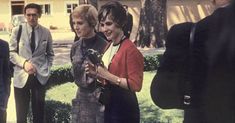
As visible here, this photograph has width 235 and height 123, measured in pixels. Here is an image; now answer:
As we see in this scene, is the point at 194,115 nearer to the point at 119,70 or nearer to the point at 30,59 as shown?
the point at 119,70

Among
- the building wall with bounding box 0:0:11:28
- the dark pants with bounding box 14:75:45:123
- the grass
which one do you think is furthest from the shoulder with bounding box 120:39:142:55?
the building wall with bounding box 0:0:11:28

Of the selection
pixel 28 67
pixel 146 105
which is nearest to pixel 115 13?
pixel 28 67

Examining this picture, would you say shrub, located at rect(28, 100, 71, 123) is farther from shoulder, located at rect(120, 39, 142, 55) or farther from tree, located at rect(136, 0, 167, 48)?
tree, located at rect(136, 0, 167, 48)

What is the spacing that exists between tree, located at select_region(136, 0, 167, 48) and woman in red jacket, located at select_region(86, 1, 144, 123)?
47.5 feet

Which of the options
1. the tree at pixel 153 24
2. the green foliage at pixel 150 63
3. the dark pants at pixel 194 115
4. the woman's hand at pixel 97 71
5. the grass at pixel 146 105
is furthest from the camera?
the tree at pixel 153 24

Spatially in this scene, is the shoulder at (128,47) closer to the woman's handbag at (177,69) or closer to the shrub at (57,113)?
the woman's handbag at (177,69)

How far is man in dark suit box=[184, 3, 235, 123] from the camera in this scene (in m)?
1.42

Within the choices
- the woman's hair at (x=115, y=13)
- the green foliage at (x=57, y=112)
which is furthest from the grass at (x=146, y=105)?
the woman's hair at (x=115, y=13)

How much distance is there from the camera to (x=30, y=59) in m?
4.87

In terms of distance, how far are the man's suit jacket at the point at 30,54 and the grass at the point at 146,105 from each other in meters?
1.46

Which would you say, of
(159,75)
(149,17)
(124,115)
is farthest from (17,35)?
(149,17)

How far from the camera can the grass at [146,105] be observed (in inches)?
242

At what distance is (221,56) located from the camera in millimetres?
1438

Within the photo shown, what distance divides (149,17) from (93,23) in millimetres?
14935
